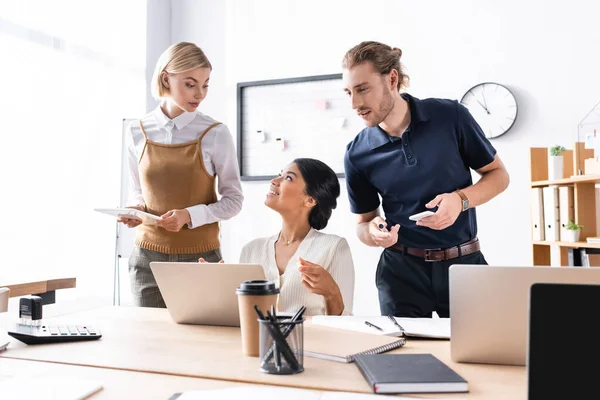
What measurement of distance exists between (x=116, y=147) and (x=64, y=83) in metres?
0.57

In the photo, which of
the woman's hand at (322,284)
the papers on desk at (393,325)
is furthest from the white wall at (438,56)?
the papers on desk at (393,325)

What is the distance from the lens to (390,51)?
2.02m

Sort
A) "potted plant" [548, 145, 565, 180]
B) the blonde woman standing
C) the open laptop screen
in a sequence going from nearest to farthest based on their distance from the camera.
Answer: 1. the open laptop screen
2. the blonde woman standing
3. "potted plant" [548, 145, 565, 180]

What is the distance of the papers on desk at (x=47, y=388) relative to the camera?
868 mm

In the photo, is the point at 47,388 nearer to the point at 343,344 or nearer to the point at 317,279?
the point at 343,344

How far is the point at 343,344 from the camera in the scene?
1.22 metres

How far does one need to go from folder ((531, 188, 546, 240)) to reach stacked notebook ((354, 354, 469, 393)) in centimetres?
243

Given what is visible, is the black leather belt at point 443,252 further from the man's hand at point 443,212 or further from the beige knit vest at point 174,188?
the beige knit vest at point 174,188

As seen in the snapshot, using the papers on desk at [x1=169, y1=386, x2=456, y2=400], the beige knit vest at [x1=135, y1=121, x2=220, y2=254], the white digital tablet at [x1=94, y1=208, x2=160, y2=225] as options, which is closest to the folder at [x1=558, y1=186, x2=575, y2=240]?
the beige knit vest at [x1=135, y1=121, x2=220, y2=254]

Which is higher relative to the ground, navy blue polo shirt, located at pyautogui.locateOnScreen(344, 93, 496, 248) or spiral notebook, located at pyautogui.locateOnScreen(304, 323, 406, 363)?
navy blue polo shirt, located at pyautogui.locateOnScreen(344, 93, 496, 248)

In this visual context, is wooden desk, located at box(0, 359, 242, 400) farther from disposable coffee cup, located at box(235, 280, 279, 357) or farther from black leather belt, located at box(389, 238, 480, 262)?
black leather belt, located at box(389, 238, 480, 262)

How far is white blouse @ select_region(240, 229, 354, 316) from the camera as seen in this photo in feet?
6.09

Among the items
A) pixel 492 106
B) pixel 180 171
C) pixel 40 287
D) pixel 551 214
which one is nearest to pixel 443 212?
pixel 180 171

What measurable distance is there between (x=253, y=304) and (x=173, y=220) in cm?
94
